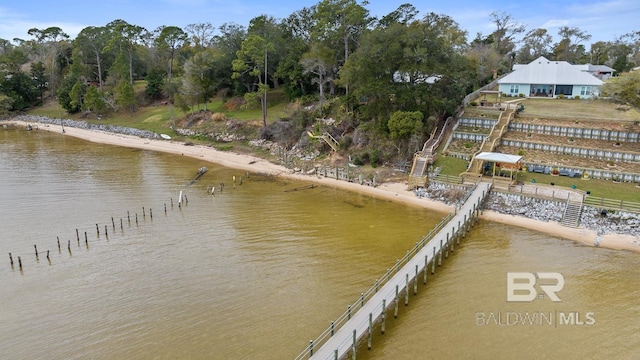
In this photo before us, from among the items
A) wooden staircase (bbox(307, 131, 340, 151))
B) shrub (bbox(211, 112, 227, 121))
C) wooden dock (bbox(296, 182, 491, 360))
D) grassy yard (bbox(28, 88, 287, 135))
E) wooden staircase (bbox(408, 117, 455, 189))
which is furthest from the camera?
shrub (bbox(211, 112, 227, 121))

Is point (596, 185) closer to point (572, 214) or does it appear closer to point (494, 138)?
point (572, 214)

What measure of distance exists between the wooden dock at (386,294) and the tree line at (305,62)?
16.3m

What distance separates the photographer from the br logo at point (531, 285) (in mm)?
25216

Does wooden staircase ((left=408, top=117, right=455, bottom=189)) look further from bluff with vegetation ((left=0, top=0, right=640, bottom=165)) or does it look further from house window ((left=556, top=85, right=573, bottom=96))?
house window ((left=556, top=85, right=573, bottom=96))

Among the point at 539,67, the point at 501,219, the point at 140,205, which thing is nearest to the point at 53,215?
the point at 140,205

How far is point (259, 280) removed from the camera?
26.8 metres

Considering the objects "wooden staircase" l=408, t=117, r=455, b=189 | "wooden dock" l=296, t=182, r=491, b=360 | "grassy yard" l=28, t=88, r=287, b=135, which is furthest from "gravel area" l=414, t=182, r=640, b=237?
"grassy yard" l=28, t=88, r=287, b=135

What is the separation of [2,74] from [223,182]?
73.8 m

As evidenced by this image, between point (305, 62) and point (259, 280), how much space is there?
3877 cm

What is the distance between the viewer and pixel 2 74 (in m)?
91.2

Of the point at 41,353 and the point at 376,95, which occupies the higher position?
the point at 376,95

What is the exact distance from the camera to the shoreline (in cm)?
3191

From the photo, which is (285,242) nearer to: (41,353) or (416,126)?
(41,353)

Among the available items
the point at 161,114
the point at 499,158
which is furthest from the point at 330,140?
the point at 161,114
